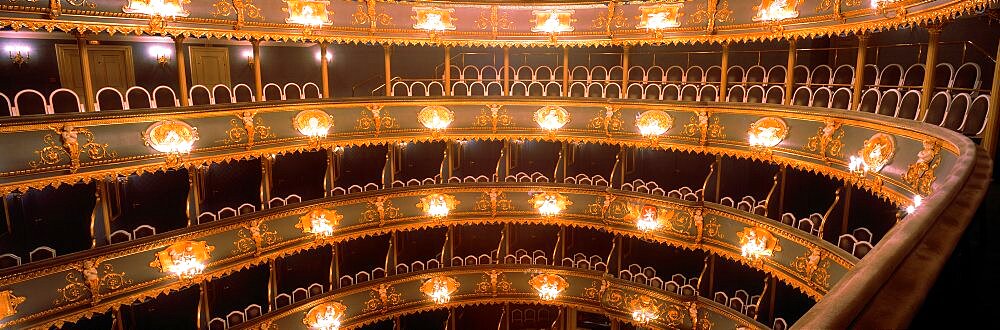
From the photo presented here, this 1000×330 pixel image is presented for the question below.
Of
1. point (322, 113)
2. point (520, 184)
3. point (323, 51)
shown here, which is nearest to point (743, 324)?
point (520, 184)

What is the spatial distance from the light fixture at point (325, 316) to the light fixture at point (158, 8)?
31.3 ft

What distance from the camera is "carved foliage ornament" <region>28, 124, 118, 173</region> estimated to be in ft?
39.3

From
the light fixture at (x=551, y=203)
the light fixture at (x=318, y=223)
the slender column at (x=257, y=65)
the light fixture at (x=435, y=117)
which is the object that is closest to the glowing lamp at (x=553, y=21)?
the light fixture at (x=435, y=117)

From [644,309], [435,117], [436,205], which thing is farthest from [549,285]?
[435,117]

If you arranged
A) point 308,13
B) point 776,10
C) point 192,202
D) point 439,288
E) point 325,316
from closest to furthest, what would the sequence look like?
1. point 776,10
2. point 192,202
3. point 308,13
4. point 325,316
5. point 439,288

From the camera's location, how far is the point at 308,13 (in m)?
16.8

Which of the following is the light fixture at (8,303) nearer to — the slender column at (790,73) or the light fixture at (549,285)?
the light fixture at (549,285)

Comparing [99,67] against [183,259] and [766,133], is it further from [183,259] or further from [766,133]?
[766,133]

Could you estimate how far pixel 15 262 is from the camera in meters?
13.1

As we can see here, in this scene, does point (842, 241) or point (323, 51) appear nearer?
point (842, 241)

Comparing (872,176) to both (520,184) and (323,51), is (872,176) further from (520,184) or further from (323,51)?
(323,51)

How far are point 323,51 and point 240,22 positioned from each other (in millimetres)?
3061

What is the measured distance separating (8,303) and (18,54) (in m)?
6.48

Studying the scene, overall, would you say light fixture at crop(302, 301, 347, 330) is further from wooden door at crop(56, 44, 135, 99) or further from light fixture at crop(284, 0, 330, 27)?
light fixture at crop(284, 0, 330, 27)
